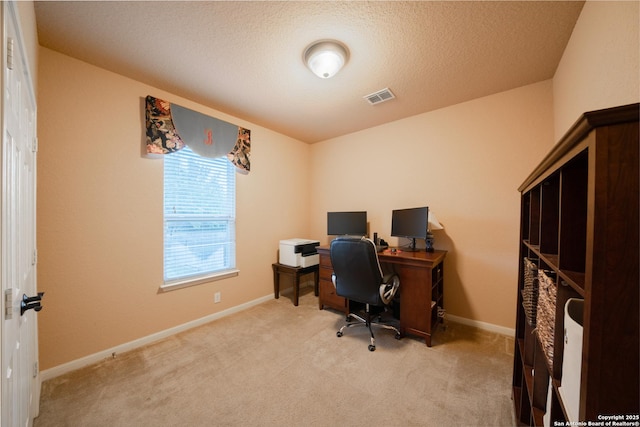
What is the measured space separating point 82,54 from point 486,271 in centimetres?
413

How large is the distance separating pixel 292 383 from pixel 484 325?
6.94 feet

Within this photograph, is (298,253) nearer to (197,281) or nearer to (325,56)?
(197,281)

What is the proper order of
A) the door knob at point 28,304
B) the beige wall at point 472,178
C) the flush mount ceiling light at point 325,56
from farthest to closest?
the beige wall at point 472,178, the flush mount ceiling light at point 325,56, the door knob at point 28,304

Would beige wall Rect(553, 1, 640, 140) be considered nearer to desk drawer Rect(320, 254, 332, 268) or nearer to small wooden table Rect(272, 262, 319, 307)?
desk drawer Rect(320, 254, 332, 268)

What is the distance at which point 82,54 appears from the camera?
1.86m

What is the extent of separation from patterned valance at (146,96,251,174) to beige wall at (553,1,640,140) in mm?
3043

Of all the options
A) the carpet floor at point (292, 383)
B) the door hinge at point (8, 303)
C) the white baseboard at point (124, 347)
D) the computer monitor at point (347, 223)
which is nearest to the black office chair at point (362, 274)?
the carpet floor at point (292, 383)

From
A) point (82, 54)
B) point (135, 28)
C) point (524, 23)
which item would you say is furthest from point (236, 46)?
point (524, 23)

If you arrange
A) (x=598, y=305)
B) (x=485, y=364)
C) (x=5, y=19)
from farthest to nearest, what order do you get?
(x=485, y=364) < (x=5, y=19) < (x=598, y=305)

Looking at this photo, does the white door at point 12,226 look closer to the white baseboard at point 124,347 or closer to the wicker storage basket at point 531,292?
the white baseboard at point 124,347

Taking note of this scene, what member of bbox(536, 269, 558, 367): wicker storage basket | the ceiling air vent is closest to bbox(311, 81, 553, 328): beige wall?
the ceiling air vent

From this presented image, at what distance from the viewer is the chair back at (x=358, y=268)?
6.86ft

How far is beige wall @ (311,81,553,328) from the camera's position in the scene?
233cm

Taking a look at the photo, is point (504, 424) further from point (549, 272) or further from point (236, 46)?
point (236, 46)
